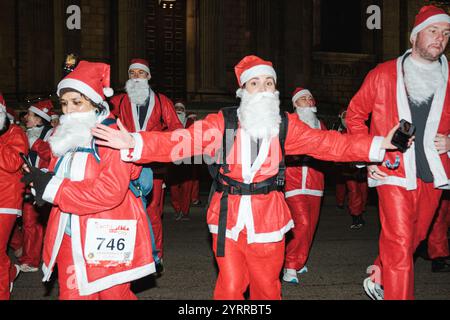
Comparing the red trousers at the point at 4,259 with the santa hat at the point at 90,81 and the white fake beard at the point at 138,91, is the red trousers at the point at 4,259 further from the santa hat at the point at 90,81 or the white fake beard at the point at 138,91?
the white fake beard at the point at 138,91

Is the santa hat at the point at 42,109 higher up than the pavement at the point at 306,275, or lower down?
higher up

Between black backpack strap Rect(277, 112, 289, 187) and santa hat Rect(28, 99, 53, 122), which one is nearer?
black backpack strap Rect(277, 112, 289, 187)

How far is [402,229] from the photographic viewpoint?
14.0 feet

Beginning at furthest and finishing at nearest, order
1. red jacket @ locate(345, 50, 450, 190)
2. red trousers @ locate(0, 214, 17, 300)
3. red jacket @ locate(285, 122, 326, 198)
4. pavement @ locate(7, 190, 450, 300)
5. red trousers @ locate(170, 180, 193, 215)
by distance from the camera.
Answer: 1. red trousers @ locate(170, 180, 193, 215)
2. red jacket @ locate(285, 122, 326, 198)
3. pavement @ locate(7, 190, 450, 300)
4. red trousers @ locate(0, 214, 17, 300)
5. red jacket @ locate(345, 50, 450, 190)

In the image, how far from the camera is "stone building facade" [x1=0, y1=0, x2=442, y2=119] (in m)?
19.7

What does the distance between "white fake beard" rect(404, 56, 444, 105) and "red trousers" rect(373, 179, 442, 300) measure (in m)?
0.67

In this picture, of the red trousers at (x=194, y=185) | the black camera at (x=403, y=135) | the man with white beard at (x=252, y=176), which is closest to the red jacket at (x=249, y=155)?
the man with white beard at (x=252, y=176)

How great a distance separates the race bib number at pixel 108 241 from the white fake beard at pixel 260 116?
1.07 m

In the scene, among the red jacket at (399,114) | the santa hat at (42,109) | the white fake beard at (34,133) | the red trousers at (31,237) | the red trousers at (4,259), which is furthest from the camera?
the santa hat at (42,109)

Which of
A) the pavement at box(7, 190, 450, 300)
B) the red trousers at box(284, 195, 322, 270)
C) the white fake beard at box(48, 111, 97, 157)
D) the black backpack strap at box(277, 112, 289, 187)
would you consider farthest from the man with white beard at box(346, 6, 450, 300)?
the white fake beard at box(48, 111, 97, 157)

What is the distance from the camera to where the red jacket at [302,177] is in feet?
21.3

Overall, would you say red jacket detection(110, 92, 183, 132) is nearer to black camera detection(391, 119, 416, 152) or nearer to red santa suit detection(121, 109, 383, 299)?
red santa suit detection(121, 109, 383, 299)

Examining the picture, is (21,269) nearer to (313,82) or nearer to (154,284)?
(154,284)

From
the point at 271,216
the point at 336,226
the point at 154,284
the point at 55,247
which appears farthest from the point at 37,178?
the point at 336,226
